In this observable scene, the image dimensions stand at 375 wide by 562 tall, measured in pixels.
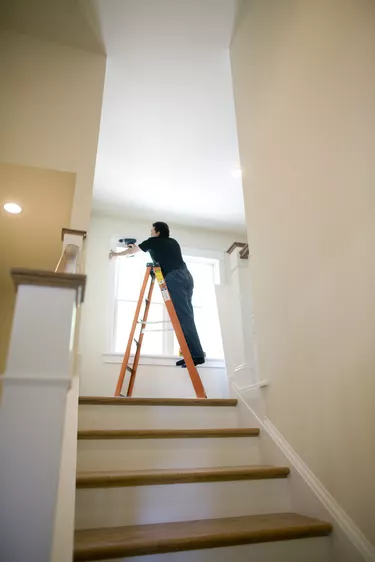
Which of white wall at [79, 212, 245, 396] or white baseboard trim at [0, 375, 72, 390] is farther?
white wall at [79, 212, 245, 396]

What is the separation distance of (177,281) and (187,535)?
2.23m

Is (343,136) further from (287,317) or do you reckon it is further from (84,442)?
(84,442)

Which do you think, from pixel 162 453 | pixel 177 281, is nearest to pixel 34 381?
pixel 162 453

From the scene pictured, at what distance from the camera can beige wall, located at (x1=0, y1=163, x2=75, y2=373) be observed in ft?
8.98

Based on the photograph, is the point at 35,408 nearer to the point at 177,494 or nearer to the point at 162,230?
the point at 177,494

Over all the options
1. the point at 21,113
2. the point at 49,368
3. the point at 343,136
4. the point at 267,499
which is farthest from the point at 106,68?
the point at 267,499

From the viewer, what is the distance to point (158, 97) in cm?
351

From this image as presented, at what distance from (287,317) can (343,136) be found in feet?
2.86

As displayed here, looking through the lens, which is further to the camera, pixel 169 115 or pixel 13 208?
pixel 169 115

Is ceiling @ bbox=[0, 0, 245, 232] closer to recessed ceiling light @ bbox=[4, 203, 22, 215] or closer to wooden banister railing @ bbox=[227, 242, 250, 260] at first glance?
recessed ceiling light @ bbox=[4, 203, 22, 215]

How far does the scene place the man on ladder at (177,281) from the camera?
317 cm

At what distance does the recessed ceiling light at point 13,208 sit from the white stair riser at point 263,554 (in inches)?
103

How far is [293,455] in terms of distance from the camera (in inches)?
69.8

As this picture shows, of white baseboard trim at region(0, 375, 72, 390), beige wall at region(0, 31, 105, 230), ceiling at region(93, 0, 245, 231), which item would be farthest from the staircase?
ceiling at region(93, 0, 245, 231)
